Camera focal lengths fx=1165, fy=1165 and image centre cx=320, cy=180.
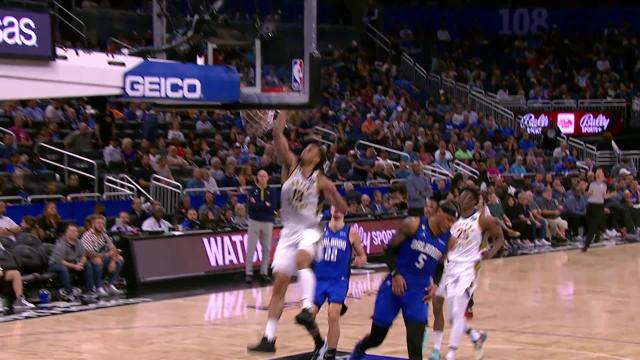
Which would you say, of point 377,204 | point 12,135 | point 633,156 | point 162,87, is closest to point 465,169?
point 377,204

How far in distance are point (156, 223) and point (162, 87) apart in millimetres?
8315

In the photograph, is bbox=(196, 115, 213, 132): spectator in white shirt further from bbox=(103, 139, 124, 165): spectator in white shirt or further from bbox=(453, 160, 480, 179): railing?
bbox=(453, 160, 480, 179): railing

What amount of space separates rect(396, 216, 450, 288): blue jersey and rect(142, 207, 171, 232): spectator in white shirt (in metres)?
8.62

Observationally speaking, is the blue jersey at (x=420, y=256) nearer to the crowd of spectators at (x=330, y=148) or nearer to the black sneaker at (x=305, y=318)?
the black sneaker at (x=305, y=318)

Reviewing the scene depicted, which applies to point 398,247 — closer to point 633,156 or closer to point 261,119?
point 261,119

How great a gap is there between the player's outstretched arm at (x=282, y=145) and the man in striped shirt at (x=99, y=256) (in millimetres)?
5950

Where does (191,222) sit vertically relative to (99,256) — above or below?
above

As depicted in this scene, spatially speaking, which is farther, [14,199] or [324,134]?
[324,134]

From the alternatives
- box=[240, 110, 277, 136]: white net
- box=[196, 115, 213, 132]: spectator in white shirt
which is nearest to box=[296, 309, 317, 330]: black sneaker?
box=[240, 110, 277, 136]: white net

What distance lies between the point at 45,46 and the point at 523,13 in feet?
109

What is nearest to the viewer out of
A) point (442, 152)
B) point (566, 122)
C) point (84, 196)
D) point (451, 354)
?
point (451, 354)

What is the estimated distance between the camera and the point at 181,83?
10.7 meters

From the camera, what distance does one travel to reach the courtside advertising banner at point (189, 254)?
17.5 metres

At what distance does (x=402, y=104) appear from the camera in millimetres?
30688
